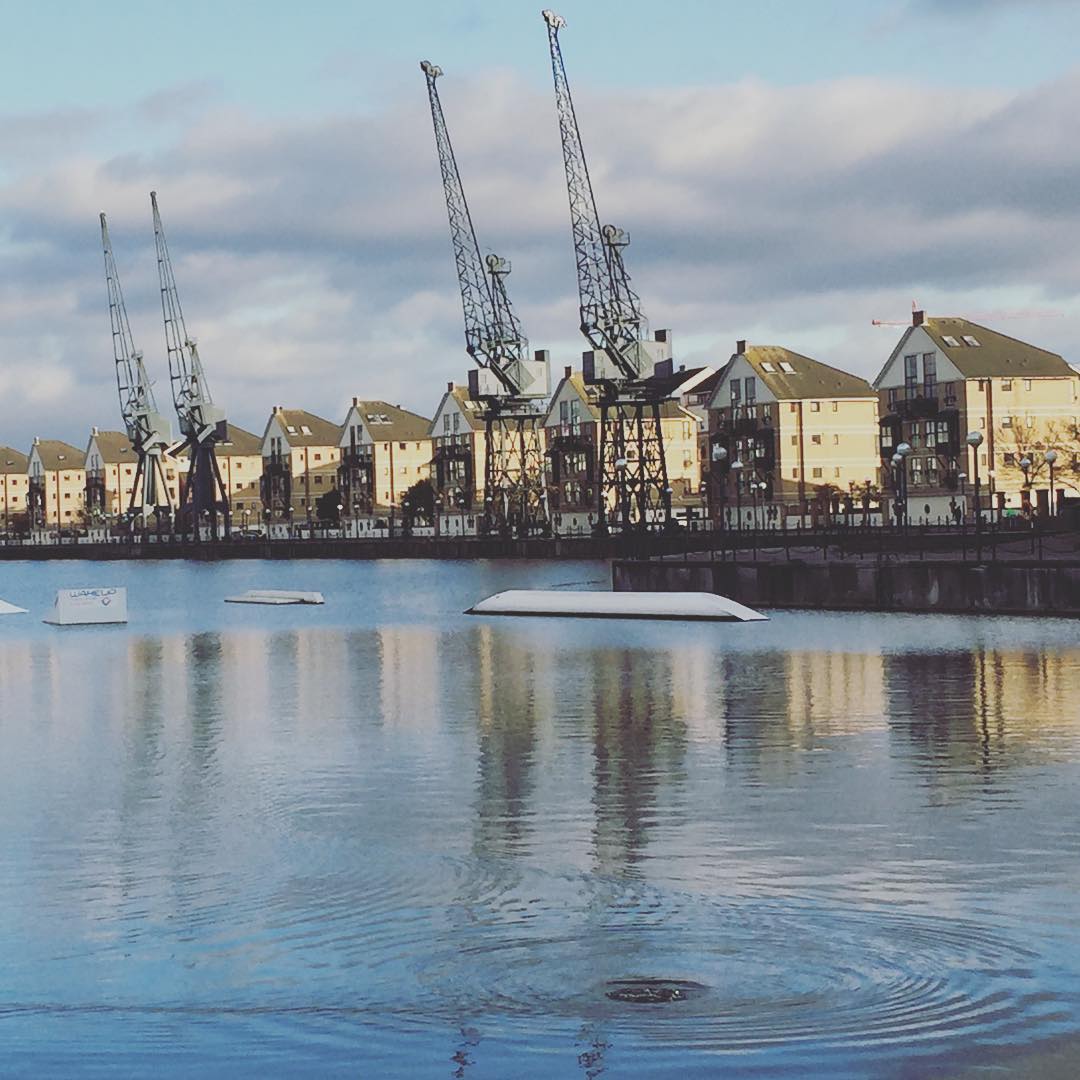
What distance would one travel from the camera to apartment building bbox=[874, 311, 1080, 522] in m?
159

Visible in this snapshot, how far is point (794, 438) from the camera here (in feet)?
582

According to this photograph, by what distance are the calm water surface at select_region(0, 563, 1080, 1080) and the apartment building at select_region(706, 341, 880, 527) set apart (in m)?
138

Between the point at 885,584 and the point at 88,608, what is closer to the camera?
the point at 885,584

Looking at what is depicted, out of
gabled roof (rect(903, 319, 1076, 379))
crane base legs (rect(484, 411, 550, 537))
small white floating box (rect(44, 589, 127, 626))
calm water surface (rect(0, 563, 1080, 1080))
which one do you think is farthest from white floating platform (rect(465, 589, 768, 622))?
crane base legs (rect(484, 411, 550, 537))

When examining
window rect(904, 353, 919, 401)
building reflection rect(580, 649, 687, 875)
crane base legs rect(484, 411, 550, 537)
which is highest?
window rect(904, 353, 919, 401)

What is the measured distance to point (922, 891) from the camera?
637 inches

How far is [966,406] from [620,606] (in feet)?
326

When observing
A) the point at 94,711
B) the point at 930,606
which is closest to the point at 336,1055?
the point at 94,711

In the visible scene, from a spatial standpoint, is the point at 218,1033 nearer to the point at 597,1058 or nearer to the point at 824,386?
the point at 597,1058

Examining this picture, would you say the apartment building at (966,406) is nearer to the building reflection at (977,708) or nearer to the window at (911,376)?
the window at (911,376)

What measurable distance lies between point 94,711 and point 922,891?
23.9 m

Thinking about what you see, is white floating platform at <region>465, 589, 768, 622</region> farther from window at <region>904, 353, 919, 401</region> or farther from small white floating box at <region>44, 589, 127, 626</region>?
window at <region>904, 353, 919, 401</region>

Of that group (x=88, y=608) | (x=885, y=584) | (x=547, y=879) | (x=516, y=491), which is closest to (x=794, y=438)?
(x=516, y=491)

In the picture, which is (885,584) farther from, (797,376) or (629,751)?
(797,376)
